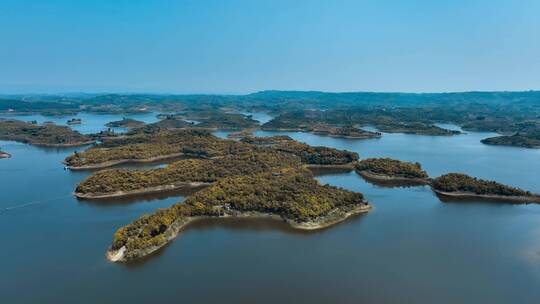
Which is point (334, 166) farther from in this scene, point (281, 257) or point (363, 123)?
point (363, 123)

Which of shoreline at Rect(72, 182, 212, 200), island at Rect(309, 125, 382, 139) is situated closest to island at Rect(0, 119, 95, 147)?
shoreline at Rect(72, 182, 212, 200)

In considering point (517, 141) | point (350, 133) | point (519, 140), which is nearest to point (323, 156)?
point (350, 133)

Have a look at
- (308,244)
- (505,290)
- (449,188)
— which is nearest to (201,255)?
→ (308,244)

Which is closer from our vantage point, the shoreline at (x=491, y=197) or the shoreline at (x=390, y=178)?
the shoreline at (x=491, y=197)

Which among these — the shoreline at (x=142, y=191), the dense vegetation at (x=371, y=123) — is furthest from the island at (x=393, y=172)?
the dense vegetation at (x=371, y=123)

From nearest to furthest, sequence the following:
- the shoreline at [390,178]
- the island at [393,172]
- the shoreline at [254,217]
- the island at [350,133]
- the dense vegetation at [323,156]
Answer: the shoreline at [254,217] → the shoreline at [390,178] → the island at [393,172] → the dense vegetation at [323,156] → the island at [350,133]

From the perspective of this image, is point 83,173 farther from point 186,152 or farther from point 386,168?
point 386,168

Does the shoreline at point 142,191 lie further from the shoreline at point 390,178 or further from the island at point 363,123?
the island at point 363,123
